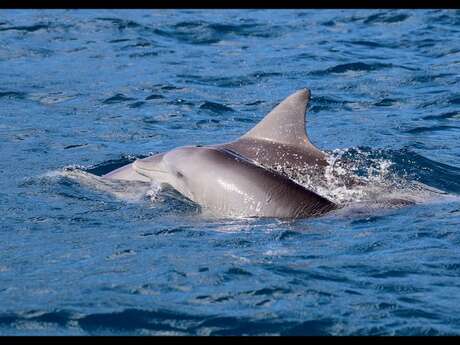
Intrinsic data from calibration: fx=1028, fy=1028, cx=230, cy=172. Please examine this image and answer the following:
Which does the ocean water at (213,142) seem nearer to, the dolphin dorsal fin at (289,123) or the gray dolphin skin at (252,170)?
the gray dolphin skin at (252,170)

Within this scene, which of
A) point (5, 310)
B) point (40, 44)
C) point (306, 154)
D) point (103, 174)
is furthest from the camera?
point (40, 44)

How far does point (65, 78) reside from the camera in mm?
19938

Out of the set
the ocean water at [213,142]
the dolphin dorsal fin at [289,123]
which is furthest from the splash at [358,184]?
the dolphin dorsal fin at [289,123]

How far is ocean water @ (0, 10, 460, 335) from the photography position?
351 inches

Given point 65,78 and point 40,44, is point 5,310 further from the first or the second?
point 40,44

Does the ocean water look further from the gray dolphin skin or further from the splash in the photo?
the gray dolphin skin

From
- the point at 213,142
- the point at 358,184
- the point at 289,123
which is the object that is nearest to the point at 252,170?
the point at 289,123

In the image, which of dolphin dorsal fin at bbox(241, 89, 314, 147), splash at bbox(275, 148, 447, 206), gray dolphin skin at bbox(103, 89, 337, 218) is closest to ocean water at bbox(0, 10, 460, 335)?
splash at bbox(275, 148, 447, 206)

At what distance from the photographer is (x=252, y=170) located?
11867mm

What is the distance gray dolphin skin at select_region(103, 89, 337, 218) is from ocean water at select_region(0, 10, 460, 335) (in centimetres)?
24

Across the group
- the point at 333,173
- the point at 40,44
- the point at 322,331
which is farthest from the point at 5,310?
the point at 40,44

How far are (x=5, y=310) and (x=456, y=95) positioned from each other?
11.8m

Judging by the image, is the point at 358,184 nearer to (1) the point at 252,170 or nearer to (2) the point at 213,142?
(1) the point at 252,170

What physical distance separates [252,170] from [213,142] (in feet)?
12.9
